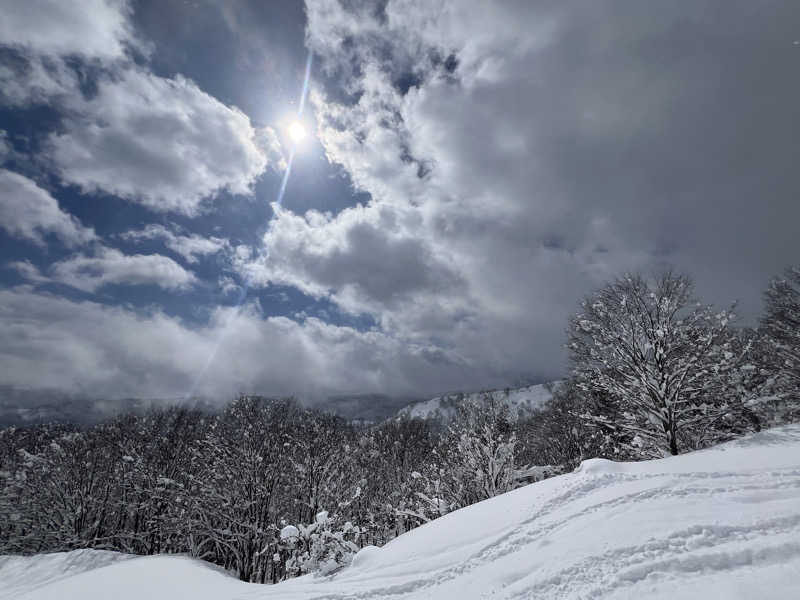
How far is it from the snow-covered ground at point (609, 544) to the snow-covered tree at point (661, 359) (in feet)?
9.15

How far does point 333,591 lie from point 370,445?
35.7 meters

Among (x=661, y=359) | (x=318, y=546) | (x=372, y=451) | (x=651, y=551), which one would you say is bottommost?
(x=651, y=551)

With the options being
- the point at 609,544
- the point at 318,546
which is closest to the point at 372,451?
the point at 318,546

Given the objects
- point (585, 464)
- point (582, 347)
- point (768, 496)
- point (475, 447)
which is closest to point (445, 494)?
point (475, 447)

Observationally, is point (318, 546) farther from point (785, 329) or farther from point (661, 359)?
point (785, 329)

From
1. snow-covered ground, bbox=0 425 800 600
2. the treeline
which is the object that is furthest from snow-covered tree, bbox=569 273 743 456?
snow-covered ground, bbox=0 425 800 600

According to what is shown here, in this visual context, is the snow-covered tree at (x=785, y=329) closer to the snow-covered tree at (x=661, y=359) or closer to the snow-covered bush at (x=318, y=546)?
A: the snow-covered tree at (x=661, y=359)

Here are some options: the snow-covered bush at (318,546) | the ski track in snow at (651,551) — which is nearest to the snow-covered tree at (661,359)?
the ski track in snow at (651,551)

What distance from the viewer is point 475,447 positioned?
14.6 meters

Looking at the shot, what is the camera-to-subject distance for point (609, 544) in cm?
448

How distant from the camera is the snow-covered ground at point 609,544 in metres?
3.80

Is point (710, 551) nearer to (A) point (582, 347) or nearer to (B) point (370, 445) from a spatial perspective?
(A) point (582, 347)

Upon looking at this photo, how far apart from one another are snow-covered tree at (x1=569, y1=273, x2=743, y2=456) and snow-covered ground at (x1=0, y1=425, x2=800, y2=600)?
9.15 feet

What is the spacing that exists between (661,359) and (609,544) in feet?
31.3
